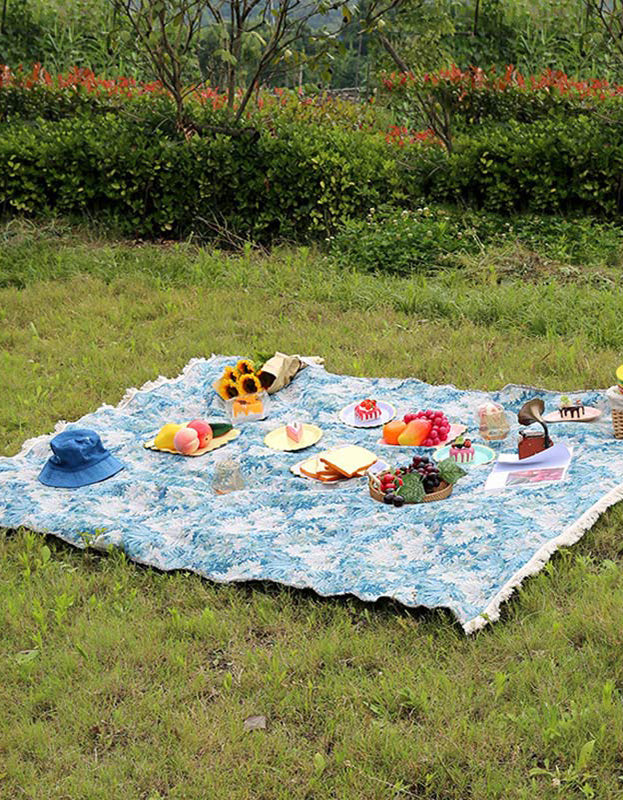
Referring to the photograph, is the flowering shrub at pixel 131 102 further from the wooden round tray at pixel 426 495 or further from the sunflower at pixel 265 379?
the wooden round tray at pixel 426 495

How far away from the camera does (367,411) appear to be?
15.6 feet

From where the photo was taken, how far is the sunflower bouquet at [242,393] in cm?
492

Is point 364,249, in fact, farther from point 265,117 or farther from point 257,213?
point 265,117

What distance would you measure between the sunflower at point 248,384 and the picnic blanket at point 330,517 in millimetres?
218

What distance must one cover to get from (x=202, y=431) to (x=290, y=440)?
1.39ft

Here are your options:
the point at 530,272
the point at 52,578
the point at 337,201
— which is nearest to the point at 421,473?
the point at 52,578

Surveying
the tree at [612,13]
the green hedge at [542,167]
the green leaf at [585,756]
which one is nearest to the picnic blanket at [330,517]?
the green leaf at [585,756]

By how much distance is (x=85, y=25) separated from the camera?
12.5 metres

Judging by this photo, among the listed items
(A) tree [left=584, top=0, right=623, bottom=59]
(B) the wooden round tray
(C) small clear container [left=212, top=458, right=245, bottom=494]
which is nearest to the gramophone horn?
(B) the wooden round tray

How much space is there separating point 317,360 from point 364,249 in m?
2.16

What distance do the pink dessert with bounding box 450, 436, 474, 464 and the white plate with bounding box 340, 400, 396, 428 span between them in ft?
1.95

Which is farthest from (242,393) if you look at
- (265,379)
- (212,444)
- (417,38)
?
(417,38)

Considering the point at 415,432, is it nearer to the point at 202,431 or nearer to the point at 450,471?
the point at 450,471

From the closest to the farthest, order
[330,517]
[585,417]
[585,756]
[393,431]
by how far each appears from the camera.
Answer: [585,756], [330,517], [585,417], [393,431]
